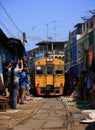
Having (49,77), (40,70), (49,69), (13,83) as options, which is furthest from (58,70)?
(13,83)

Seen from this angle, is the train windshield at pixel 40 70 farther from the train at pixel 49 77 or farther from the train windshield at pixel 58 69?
the train windshield at pixel 58 69

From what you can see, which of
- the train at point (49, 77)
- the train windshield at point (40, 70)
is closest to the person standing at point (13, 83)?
the train at point (49, 77)

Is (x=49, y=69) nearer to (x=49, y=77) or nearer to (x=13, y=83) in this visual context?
(x=49, y=77)

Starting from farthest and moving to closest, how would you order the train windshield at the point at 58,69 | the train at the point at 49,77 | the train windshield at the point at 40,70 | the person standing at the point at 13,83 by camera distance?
the train windshield at the point at 58,69, the train windshield at the point at 40,70, the train at the point at 49,77, the person standing at the point at 13,83

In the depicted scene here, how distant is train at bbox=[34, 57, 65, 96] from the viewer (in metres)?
32.8

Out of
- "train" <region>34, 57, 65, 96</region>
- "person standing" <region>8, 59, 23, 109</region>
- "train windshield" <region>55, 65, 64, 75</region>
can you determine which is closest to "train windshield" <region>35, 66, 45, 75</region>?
"train" <region>34, 57, 65, 96</region>

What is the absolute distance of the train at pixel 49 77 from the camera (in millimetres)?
32781

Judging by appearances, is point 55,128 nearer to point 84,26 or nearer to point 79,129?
point 79,129

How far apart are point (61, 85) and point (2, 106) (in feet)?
62.2

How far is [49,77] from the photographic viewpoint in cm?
3319

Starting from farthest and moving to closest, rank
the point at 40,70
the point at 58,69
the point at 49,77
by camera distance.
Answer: the point at 58,69
the point at 40,70
the point at 49,77

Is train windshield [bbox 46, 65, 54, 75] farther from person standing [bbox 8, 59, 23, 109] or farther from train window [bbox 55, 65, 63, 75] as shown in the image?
person standing [bbox 8, 59, 23, 109]

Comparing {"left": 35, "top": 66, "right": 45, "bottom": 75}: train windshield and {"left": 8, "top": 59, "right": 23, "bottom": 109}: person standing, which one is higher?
{"left": 35, "top": 66, "right": 45, "bottom": 75}: train windshield

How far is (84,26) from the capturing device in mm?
60938
